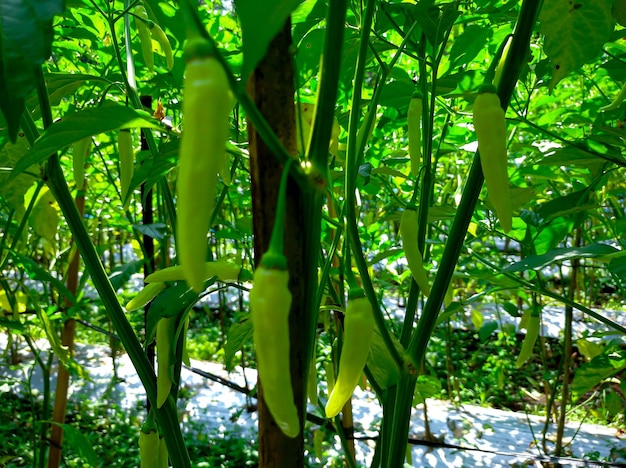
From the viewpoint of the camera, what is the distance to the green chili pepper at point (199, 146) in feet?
0.92

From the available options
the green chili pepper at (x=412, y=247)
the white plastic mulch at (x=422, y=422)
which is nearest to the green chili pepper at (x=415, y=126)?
the green chili pepper at (x=412, y=247)

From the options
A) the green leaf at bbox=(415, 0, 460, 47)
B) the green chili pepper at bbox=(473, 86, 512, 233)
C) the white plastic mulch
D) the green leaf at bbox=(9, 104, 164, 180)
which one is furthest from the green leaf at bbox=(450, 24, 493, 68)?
the white plastic mulch

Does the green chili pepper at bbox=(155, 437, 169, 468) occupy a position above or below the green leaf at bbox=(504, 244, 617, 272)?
below

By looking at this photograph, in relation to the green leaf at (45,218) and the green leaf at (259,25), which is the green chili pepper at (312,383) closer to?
the green leaf at (259,25)

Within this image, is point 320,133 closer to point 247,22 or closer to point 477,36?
point 247,22

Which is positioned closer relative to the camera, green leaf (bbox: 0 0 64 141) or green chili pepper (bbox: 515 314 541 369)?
green leaf (bbox: 0 0 64 141)

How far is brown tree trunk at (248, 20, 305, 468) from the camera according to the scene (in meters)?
0.40

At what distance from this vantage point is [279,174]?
0.40m

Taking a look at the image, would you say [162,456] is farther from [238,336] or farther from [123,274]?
[123,274]

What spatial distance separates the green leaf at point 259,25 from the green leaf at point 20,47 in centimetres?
10

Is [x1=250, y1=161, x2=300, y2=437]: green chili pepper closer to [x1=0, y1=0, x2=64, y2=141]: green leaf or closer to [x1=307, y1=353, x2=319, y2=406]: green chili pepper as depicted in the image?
[x1=0, y1=0, x2=64, y2=141]: green leaf

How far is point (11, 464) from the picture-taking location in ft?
7.08

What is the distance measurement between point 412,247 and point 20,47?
1.27 feet

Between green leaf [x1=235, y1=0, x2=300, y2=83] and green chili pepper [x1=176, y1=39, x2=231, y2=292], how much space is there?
0.09 feet
